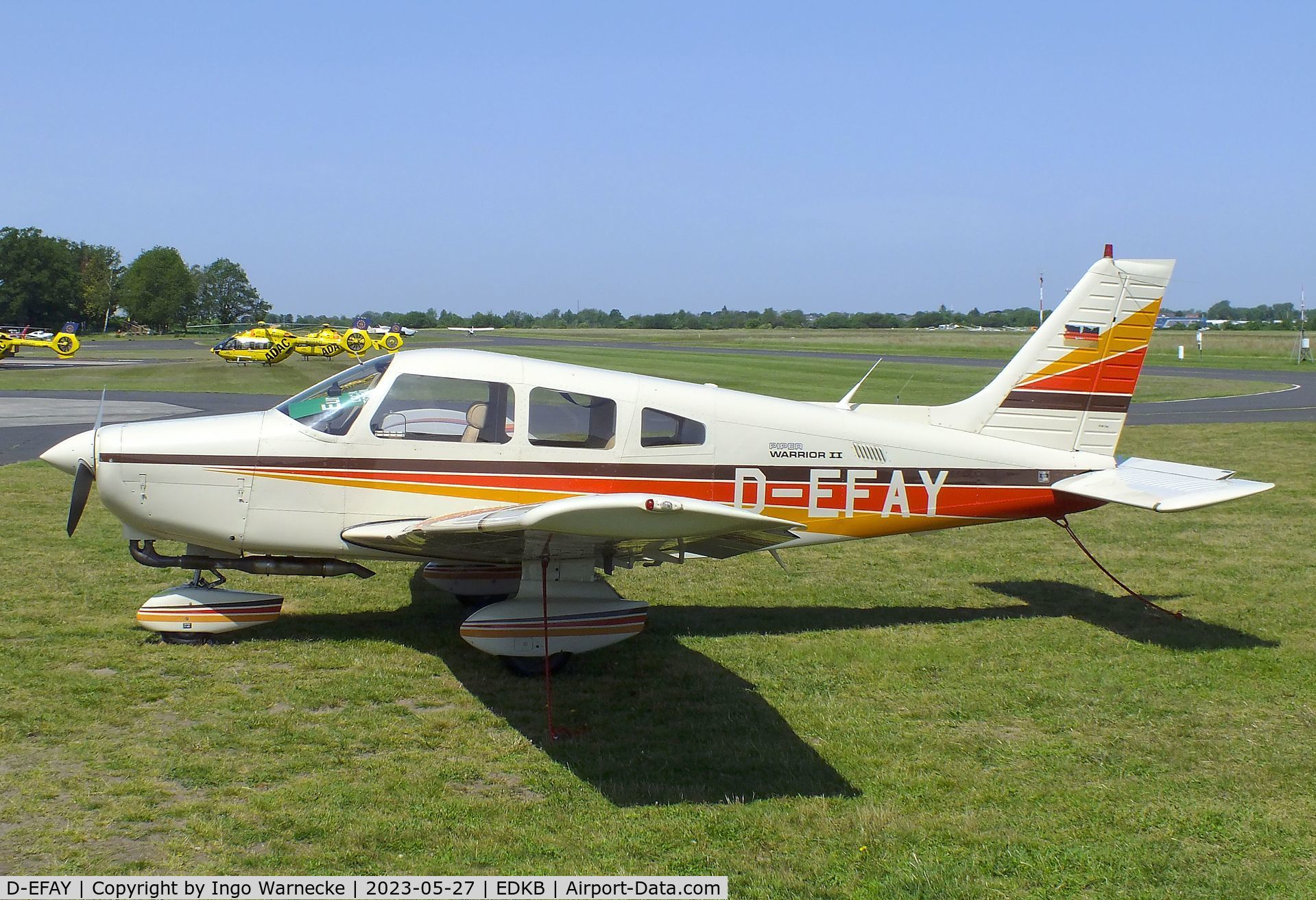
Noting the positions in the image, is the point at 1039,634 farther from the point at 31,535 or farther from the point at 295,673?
the point at 31,535

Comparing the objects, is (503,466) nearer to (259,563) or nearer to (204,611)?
(259,563)

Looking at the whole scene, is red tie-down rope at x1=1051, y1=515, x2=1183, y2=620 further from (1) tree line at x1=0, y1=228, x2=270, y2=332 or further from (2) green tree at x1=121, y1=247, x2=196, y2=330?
(2) green tree at x1=121, y1=247, x2=196, y2=330

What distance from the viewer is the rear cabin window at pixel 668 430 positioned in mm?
7234

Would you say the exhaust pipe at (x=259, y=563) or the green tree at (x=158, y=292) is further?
the green tree at (x=158, y=292)

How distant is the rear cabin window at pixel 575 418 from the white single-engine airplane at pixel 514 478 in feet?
0.04

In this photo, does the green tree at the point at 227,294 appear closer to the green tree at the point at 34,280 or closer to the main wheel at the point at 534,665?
the green tree at the point at 34,280

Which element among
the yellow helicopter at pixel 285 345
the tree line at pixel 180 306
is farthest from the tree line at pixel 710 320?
the yellow helicopter at pixel 285 345

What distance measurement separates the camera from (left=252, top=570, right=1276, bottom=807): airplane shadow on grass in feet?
17.5

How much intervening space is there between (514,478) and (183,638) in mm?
2656

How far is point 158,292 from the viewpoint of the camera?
116 meters

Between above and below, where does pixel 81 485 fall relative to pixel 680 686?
above

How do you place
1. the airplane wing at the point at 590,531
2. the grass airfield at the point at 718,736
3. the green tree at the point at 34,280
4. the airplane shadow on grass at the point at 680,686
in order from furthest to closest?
the green tree at the point at 34,280 → the airplane shadow on grass at the point at 680,686 → the airplane wing at the point at 590,531 → the grass airfield at the point at 718,736

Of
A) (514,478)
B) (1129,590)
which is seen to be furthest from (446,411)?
(1129,590)

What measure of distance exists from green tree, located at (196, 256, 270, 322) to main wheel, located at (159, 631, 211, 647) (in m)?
143
